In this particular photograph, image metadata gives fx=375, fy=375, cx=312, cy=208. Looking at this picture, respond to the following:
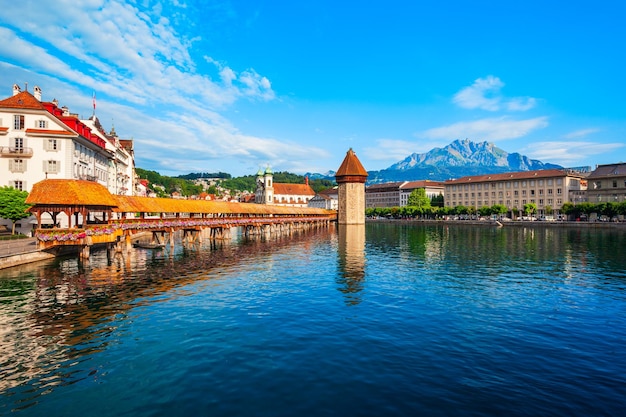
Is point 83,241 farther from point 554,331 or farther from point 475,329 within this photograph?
point 554,331

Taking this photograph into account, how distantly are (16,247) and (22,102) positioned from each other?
1985 centimetres

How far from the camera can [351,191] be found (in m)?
118

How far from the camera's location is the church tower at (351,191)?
4638 inches

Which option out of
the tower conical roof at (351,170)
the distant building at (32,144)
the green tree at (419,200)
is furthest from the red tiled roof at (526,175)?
the distant building at (32,144)

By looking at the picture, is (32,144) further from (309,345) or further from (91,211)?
(309,345)

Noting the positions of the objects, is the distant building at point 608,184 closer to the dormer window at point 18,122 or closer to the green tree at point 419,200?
the green tree at point 419,200

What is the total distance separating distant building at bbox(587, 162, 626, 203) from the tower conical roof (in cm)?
6303

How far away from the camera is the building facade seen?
11893 centimetres

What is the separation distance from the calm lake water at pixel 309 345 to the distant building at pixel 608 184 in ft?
308

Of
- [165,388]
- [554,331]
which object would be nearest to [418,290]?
[554,331]

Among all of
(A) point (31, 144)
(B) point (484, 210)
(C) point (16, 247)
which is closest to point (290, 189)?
(B) point (484, 210)

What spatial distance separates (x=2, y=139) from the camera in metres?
42.8

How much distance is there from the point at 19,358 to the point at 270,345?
862 cm

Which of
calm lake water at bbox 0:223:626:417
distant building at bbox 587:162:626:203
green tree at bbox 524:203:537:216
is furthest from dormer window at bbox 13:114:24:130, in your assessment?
green tree at bbox 524:203:537:216
